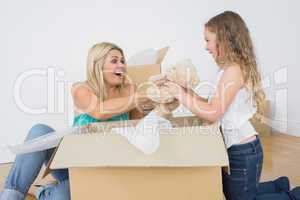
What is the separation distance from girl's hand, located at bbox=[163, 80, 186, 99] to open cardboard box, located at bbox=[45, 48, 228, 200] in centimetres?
21

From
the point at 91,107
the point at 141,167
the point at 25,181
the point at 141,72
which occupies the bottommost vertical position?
the point at 25,181

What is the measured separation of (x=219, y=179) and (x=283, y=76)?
102 inches

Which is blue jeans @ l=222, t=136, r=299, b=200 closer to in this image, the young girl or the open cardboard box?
the young girl

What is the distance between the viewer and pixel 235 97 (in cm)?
98

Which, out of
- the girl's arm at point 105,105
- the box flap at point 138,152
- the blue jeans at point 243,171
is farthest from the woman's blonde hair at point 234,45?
the box flap at point 138,152

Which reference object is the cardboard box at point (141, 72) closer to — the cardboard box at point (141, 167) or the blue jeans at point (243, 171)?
the blue jeans at point (243, 171)

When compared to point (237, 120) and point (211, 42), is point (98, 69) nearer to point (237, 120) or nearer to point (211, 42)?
point (211, 42)

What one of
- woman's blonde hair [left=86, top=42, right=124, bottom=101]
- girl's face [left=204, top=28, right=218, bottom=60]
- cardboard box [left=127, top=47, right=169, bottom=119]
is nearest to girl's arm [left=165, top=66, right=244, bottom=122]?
girl's face [left=204, top=28, right=218, bottom=60]

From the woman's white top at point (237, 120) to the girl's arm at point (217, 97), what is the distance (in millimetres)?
47

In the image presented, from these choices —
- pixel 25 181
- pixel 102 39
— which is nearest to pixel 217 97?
pixel 25 181

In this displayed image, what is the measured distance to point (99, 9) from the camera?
2.60m

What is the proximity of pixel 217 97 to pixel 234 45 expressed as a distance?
0.72ft

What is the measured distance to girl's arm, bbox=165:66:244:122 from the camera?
0.87 m

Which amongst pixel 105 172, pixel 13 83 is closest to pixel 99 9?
pixel 13 83
